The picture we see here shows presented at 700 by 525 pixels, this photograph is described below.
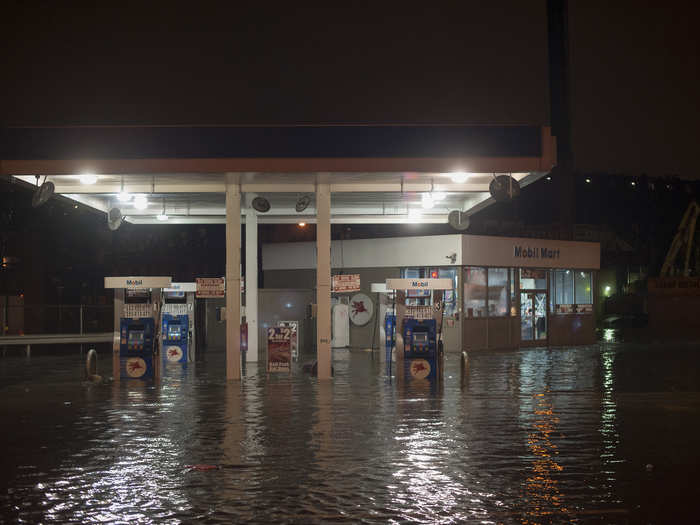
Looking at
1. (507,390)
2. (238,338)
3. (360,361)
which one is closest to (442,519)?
(507,390)

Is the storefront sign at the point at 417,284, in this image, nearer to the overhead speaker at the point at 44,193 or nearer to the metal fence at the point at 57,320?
the overhead speaker at the point at 44,193

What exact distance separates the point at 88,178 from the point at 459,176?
874cm

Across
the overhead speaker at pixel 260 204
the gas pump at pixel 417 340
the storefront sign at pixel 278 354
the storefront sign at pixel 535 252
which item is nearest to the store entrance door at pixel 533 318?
the storefront sign at pixel 535 252

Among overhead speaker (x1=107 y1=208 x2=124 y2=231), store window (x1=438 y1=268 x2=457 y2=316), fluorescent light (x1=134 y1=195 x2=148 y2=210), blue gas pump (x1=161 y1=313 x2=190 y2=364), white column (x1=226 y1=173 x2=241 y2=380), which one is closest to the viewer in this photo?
white column (x1=226 y1=173 x2=241 y2=380)

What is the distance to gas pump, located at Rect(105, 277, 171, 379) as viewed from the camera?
19922 millimetres

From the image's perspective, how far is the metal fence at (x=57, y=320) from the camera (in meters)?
33.0

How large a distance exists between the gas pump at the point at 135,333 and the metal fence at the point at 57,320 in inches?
487

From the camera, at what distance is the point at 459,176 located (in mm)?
19266

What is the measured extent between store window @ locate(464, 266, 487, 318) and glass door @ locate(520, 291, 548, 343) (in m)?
2.43

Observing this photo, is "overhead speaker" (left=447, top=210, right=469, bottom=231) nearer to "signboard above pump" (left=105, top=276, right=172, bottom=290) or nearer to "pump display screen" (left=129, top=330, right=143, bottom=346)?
"signboard above pump" (left=105, top=276, right=172, bottom=290)

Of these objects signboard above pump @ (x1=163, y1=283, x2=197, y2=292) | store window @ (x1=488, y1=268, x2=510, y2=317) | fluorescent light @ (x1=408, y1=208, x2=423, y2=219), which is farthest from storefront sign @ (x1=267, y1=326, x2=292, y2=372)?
store window @ (x1=488, y1=268, x2=510, y2=317)

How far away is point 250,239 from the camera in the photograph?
25.2 metres

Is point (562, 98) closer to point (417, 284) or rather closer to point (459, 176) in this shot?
point (459, 176)

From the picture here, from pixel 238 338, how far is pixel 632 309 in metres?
52.3
